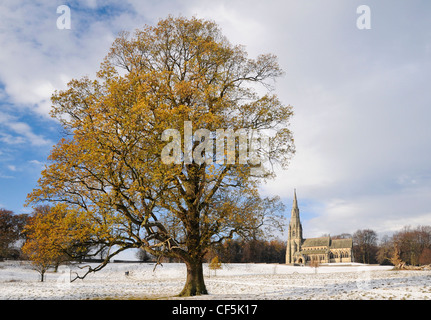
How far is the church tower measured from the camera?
6037 inches

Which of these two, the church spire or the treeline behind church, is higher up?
the church spire

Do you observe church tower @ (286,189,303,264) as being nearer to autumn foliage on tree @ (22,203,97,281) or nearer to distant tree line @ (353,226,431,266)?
distant tree line @ (353,226,431,266)

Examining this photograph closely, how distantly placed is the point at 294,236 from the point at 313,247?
30.6ft

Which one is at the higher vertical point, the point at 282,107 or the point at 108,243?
the point at 282,107

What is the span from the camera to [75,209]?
779 inches

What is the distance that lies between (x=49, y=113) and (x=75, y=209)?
656cm

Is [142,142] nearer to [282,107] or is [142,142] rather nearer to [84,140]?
[84,140]

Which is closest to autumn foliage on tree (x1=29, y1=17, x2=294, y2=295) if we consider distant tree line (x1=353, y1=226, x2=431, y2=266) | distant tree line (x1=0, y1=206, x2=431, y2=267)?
distant tree line (x1=0, y1=206, x2=431, y2=267)

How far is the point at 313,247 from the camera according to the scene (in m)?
154

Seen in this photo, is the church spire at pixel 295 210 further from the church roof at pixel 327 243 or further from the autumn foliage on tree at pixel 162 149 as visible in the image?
the autumn foliage on tree at pixel 162 149

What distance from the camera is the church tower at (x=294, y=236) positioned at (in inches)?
6037

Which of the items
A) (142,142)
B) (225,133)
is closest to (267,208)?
(225,133)

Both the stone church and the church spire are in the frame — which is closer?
the stone church
